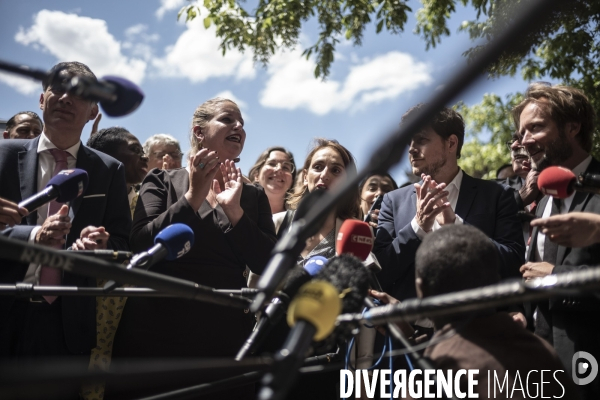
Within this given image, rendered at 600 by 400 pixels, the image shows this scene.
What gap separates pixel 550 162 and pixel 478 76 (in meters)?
2.72

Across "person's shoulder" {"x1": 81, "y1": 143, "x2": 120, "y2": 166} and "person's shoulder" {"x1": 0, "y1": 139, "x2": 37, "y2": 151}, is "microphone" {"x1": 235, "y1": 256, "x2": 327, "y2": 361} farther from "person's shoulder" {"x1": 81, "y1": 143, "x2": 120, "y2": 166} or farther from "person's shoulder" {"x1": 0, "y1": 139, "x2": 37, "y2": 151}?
"person's shoulder" {"x1": 0, "y1": 139, "x2": 37, "y2": 151}

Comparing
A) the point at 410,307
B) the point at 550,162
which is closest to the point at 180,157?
the point at 550,162

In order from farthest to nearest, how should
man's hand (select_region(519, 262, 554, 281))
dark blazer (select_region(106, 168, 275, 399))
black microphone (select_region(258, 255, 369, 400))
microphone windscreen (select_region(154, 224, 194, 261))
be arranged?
dark blazer (select_region(106, 168, 275, 399))
man's hand (select_region(519, 262, 554, 281))
microphone windscreen (select_region(154, 224, 194, 261))
black microphone (select_region(258, 255, 369, 400))

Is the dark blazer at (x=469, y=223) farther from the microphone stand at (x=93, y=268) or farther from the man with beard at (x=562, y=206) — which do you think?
the microphone stand at (x=93, y=268)

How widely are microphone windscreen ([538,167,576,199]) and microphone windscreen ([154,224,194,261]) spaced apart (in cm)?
154

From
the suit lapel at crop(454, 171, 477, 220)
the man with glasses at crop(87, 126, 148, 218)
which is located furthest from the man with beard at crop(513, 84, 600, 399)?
the man with glasses at crop(87, 126, 148, 218)

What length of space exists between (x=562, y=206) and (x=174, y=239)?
2331 mm

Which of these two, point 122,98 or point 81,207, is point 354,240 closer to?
point 122,98

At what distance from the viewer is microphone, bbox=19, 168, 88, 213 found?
2.40 m

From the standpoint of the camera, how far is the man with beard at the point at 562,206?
10.7ft

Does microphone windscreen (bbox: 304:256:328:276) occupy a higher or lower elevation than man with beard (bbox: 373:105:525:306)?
lower

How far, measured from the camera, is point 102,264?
1717mm

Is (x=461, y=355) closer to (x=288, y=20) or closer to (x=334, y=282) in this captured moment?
(x=334, y=282)

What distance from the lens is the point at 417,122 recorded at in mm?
1385
